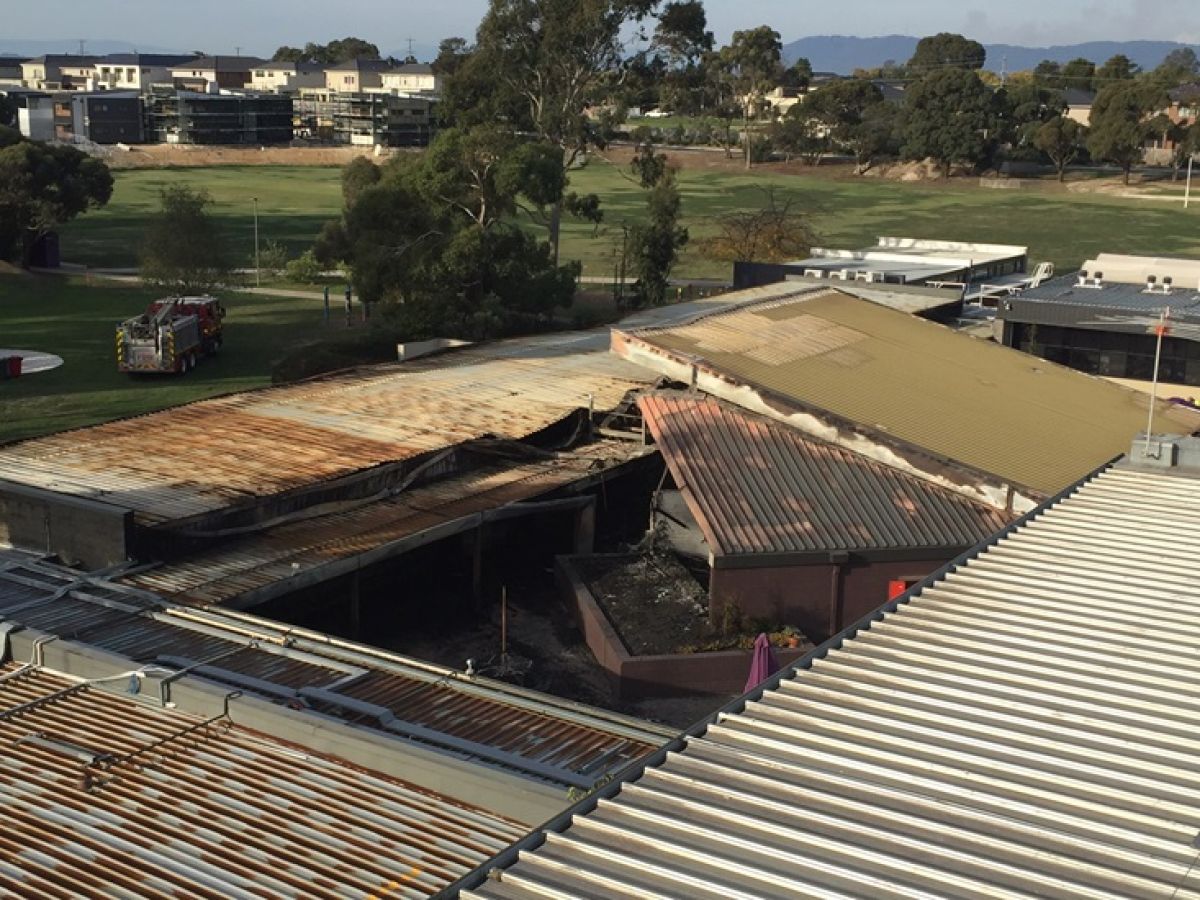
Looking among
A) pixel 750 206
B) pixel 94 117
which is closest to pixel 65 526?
pixel 750 206

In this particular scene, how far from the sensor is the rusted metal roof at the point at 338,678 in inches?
560

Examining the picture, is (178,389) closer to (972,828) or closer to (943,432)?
(943,432)

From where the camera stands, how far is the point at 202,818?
12.5 metres

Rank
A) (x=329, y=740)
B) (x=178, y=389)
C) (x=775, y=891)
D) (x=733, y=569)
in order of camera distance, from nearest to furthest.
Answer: (x=775, y=891), (x=329, y=740), (x=733, y=569), (x=178, y=389)

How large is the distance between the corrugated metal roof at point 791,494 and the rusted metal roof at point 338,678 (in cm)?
789

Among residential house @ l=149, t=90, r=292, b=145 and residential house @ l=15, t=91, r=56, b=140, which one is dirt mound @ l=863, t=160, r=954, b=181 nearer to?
residential house @ l=149, t=90, r=292, b=145

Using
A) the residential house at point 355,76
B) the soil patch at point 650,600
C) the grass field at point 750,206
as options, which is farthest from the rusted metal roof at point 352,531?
the residential house at point 355,76

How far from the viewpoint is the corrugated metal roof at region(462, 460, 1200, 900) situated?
30.5 ft

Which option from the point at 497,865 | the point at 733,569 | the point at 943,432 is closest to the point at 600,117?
the point at 943,432

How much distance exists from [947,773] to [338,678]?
7486 millimetres

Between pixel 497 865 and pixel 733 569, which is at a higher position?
pixel 497 865

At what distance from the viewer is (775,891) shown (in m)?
9.07

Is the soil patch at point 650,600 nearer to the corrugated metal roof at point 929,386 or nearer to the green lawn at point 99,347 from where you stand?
the corrugated metal roof at point 929,386

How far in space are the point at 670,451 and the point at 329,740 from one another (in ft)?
41.3
